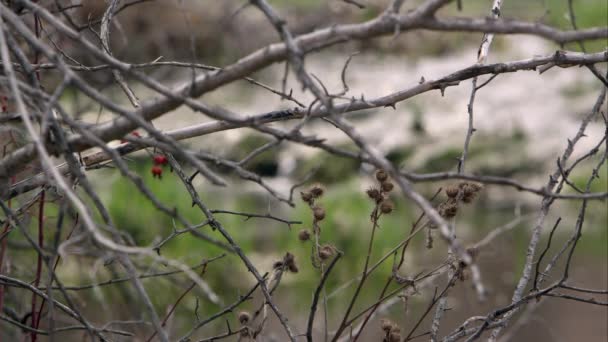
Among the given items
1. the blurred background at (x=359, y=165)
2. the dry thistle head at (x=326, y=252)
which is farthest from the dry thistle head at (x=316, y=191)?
the blurred background at (x=359, y=165)

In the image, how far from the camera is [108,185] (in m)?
5.70

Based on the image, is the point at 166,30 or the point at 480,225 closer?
the point at 480,225

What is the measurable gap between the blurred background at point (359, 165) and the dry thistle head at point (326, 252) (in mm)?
1600

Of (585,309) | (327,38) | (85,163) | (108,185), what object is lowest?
(327,38)

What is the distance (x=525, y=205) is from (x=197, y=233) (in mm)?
5981

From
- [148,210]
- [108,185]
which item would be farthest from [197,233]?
[108,185]

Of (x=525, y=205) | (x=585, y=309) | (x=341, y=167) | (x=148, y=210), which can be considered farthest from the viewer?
(x=341, y=167)

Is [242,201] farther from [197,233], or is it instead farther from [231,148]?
[197,233]

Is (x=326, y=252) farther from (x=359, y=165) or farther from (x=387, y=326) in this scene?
(x=359, y=165)

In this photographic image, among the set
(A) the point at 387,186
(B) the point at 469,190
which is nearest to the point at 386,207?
(A) the point at 387,186

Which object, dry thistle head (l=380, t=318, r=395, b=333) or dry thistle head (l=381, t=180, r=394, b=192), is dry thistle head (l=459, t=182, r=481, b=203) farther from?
dry thistle head (l=380, t=318, r=395, b=333)

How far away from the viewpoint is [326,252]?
1606 millimetres

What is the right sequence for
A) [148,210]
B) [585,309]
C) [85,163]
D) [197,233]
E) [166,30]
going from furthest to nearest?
[166,30], [148,210], [585,309], [85,163], [197,233]

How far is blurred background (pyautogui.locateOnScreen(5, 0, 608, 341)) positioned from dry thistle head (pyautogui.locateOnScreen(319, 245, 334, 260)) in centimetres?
160
